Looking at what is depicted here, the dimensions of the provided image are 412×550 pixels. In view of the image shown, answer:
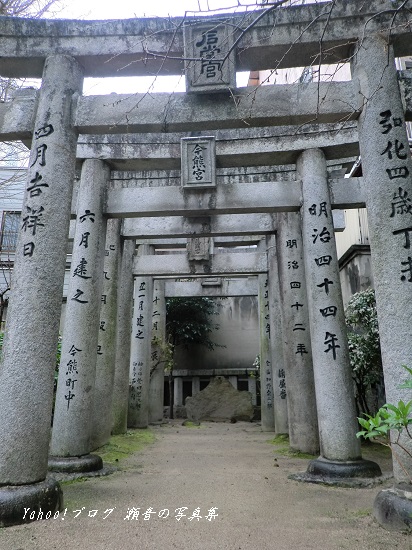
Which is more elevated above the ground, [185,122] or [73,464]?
[185,122]

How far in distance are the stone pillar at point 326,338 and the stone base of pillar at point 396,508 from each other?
1850 mm

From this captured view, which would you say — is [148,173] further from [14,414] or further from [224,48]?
[14,414]

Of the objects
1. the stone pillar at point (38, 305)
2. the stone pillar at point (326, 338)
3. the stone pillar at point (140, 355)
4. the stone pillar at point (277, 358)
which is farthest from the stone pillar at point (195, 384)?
the stone pillar at point (38, 305)

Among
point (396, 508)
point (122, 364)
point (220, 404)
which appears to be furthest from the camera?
point (220, 404)

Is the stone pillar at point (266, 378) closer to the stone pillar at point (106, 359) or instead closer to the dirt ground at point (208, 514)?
the stone pillar at point (106, 359)

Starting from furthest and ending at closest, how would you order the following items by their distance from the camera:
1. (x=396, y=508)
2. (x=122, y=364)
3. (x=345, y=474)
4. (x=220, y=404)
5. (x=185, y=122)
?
1. (x=220, y=404)
2. (x=122, y=364)
3. (x=345, y=474)
4. (x=185, y=122)
5. (x=396, y=508)

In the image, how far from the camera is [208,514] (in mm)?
4289

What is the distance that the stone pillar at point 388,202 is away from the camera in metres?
4.13

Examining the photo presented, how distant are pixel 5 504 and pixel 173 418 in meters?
14.0

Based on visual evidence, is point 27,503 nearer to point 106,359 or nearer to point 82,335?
point 82,335

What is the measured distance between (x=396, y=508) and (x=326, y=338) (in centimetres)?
296

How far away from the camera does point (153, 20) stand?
17.2 ft

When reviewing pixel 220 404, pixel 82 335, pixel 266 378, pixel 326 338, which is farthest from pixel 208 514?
pixel 220 404

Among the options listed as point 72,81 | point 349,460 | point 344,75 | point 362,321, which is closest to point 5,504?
point 349,460
